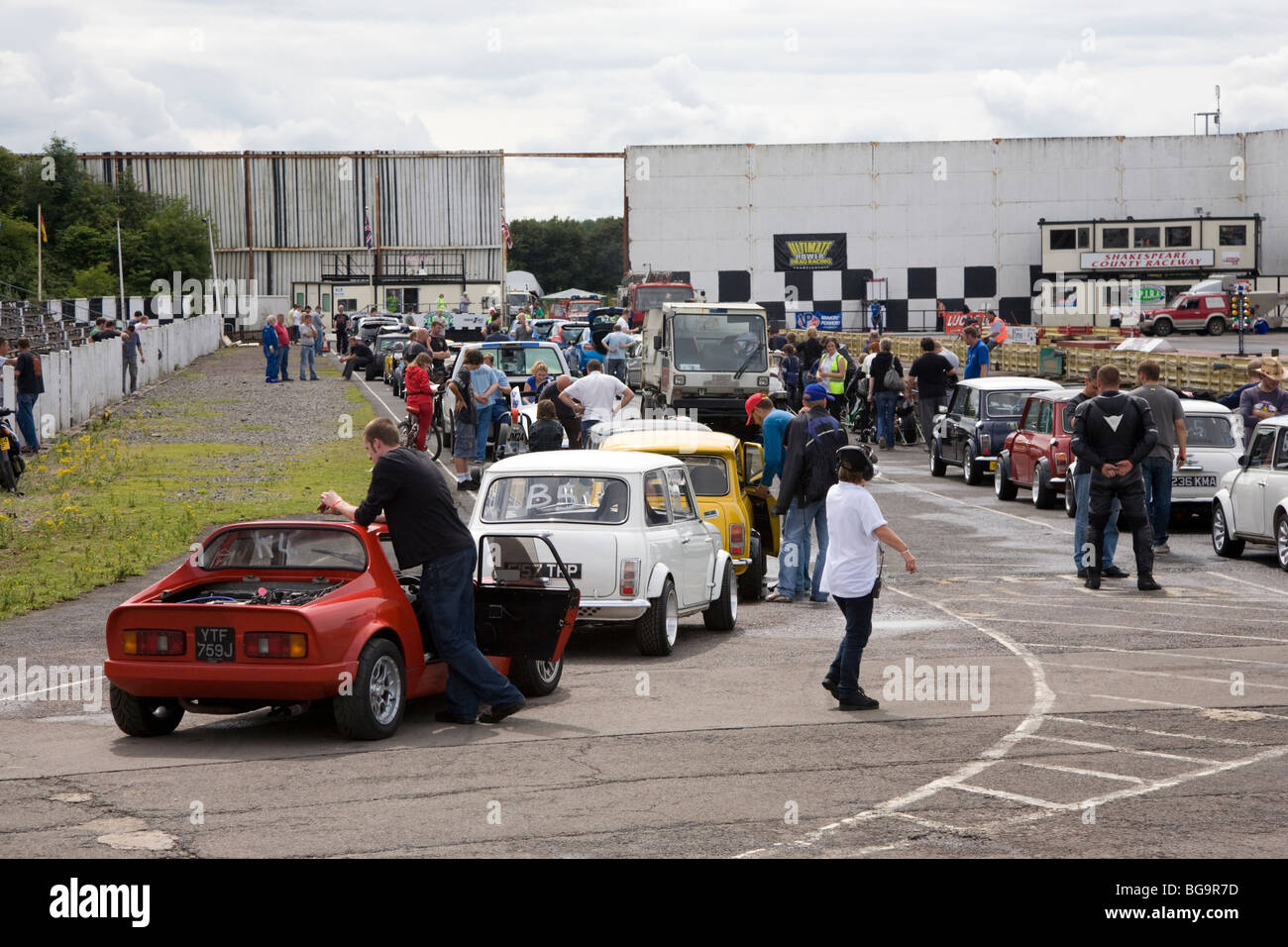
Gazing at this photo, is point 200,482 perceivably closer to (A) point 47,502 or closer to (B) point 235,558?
(A) point 47,502

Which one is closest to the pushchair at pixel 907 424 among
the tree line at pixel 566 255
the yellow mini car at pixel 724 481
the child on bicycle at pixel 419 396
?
the child on bicycle at pixel 419 396

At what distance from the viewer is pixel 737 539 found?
1504 cm

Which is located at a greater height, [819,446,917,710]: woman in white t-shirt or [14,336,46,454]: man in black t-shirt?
[14,336,46,454]: man in black t-shirt

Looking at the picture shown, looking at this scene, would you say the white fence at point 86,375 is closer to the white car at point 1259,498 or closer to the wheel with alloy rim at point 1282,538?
the white car at point 1259,498

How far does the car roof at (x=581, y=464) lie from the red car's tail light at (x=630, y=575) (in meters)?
0.78

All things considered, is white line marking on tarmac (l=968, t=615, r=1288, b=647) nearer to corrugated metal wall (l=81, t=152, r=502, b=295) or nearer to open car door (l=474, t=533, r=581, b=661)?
open car door (l=474, t=533, r=581, b=661)

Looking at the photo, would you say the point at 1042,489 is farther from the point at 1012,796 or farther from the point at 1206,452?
the point at 1012,796

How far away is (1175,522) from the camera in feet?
70.2

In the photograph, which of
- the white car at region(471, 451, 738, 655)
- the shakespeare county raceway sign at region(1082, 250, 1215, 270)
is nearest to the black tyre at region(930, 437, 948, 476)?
the white car at region(471, 451, 738, 655)

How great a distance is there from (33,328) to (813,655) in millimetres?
38340

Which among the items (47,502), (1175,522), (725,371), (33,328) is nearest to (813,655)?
(1175,522)

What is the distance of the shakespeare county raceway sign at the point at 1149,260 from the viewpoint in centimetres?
7975

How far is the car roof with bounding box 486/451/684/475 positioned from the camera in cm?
1245

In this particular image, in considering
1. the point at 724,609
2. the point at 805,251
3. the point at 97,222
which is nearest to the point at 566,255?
the point at 97,222
